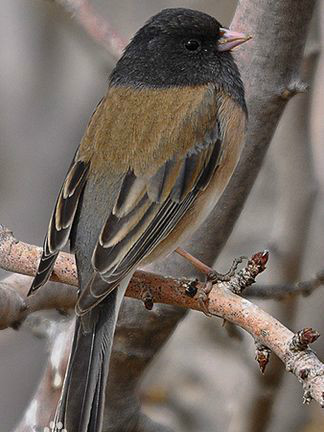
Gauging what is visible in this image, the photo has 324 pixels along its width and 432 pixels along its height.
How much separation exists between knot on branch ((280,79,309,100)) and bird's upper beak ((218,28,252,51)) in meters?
0.20

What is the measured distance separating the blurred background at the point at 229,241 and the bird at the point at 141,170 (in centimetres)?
43

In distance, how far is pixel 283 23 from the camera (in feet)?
9.99

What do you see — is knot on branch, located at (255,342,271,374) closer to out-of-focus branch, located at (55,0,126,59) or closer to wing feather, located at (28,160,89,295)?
wing feather, located at (28,160,89,295)

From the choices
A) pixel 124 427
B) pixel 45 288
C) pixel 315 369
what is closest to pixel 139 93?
pixel 45 288

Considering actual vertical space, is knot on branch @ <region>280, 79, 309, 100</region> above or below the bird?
above

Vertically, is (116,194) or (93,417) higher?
(116,194)

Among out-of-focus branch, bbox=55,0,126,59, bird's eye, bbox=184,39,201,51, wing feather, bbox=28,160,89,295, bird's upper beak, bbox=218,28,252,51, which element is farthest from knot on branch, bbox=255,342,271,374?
out-of-focus branch, bbox=55,0,126,59

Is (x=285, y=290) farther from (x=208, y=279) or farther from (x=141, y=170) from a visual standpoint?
(x=141, y=170)

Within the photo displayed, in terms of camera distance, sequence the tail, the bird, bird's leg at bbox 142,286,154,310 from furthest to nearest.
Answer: bird's leg at bbox 142,286,154,310 → the bird → the tail

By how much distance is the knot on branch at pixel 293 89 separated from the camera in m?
3.01

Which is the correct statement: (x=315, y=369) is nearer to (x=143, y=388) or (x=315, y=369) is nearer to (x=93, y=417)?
(x=93, y=417)

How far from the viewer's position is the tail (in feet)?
8.07

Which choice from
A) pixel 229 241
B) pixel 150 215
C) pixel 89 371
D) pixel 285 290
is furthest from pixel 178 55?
pixel 229 241

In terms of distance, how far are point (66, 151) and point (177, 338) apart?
918 mm
